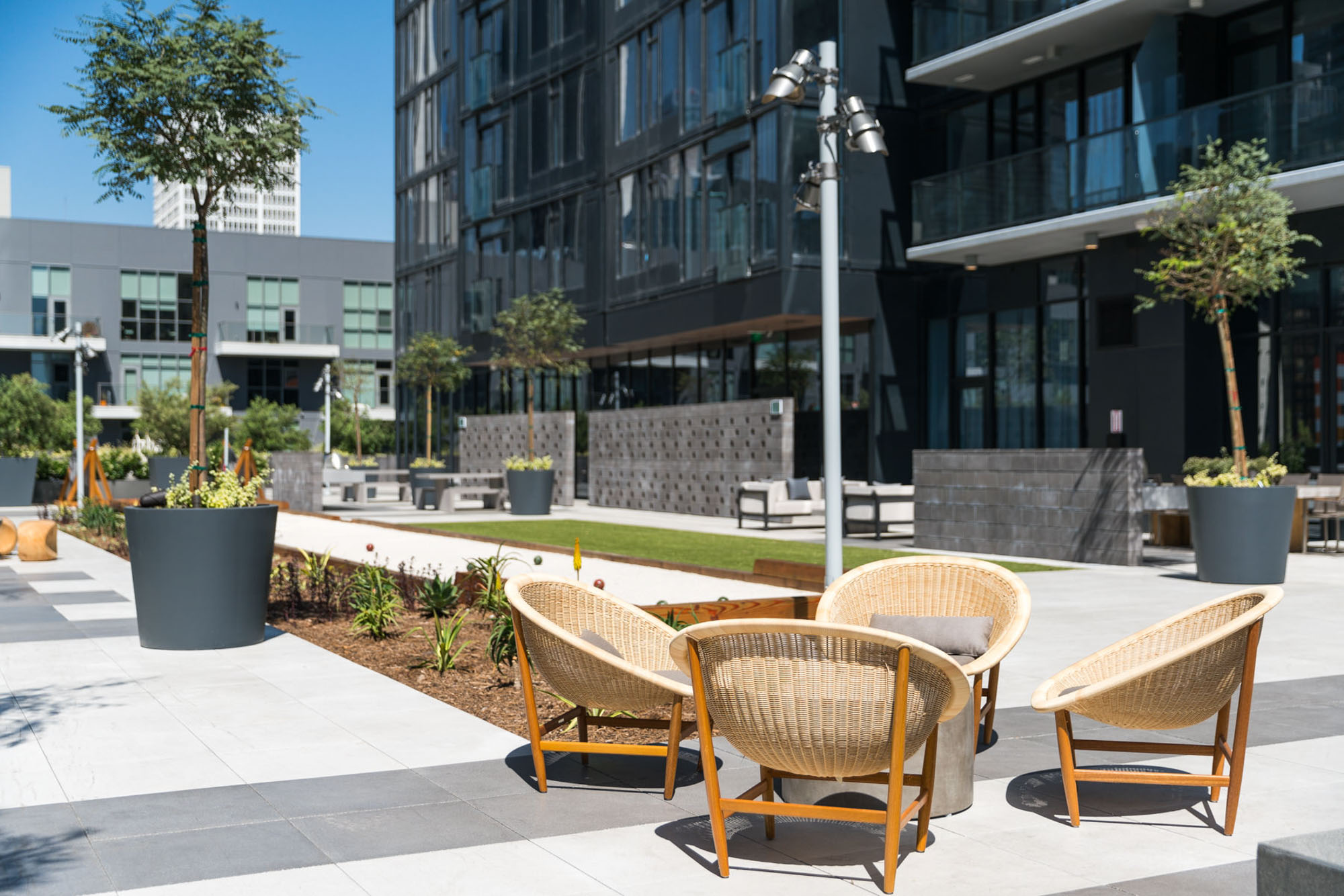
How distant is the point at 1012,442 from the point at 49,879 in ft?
71.4

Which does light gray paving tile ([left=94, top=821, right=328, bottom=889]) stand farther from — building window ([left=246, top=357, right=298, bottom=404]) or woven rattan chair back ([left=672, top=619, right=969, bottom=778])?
building window ([left=246, top=357, right=298, bottom=404])

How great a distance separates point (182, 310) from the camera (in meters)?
67.4

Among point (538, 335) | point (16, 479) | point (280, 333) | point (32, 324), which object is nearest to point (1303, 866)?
point (538, 335)

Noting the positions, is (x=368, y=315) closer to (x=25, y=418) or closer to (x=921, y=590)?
(x=25, y=418)

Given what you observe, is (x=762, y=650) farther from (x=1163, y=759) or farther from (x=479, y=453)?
(x=479, y=453)

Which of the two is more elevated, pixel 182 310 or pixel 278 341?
pixel 182 310

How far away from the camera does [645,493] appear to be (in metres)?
28.3

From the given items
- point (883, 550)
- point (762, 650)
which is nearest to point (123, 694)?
point (762, 650)

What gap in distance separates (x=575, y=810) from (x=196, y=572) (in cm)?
468

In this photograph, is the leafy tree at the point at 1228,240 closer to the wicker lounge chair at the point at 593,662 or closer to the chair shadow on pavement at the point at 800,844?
the wicker lounge chair at the point at 593,662

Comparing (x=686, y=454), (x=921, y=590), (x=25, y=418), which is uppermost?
(x=25, y=418)

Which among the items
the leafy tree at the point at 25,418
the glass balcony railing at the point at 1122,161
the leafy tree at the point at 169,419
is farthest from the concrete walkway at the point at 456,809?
the leafy tree at the point at 169,419

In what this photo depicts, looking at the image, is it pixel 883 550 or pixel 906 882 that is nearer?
pixel 906 882

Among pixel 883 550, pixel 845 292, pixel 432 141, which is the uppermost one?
pixel 432 141
